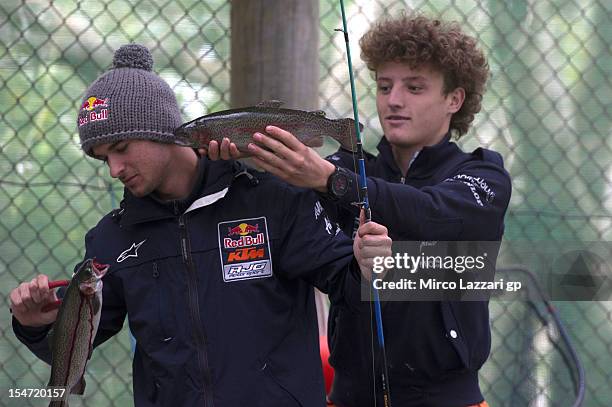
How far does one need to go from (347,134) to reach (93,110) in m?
0.67

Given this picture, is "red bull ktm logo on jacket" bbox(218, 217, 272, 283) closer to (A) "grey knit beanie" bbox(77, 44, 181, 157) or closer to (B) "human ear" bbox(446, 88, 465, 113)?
(A) "grey knit beanie" bbox(77, 44, 181, 157)

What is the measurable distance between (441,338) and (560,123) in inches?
70.2

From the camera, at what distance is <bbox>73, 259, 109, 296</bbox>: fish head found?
2.49m

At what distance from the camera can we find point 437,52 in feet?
9.84

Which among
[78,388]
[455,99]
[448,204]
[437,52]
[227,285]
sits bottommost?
[78,388]

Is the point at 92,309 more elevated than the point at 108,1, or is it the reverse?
the point at 108,1

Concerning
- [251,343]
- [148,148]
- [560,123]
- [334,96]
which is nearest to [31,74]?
[334,96]

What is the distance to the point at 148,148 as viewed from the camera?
2.57 meters

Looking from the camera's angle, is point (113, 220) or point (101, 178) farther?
point (101, 178)

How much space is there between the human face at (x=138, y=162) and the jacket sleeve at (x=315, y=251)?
35 cm

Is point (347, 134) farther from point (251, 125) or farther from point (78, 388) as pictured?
point (78, 388)

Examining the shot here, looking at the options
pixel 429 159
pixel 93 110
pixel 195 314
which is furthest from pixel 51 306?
pixel 429 159

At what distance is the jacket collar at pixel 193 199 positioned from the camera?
2.60 metres

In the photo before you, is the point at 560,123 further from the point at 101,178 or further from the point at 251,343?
the point at 251,343
